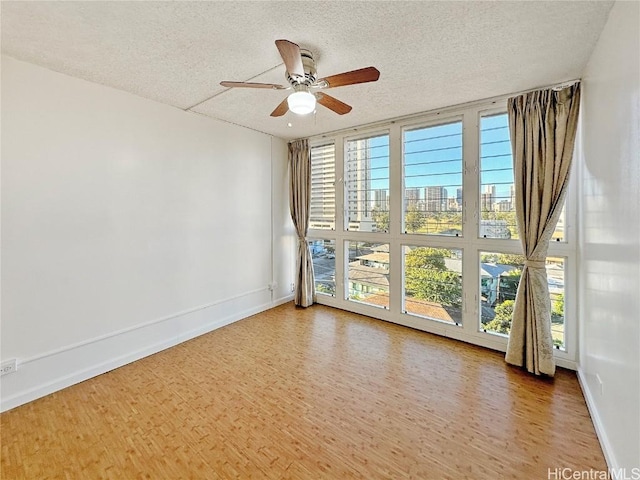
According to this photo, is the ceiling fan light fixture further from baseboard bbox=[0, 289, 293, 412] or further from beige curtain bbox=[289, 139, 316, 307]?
baseboard bbox=[0, 289, 293, 412]

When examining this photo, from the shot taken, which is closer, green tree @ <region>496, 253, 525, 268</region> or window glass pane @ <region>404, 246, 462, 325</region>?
green tree @ <region>496, 253, 525, 268</region>

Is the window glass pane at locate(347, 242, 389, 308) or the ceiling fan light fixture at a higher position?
the ceiling fan light fixture

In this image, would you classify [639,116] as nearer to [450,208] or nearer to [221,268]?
[450,208]

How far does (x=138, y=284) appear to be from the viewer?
2998mm

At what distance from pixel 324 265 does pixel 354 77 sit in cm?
322

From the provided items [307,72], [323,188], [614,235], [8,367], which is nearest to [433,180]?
[323,188]

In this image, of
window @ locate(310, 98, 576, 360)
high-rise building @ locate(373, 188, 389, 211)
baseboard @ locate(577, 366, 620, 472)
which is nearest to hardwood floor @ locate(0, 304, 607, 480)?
baseboard @ locate(577, 366, 620, 472)

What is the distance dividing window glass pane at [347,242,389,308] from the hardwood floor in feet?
3.52

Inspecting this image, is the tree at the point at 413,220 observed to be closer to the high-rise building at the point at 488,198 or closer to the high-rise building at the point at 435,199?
the high-rise building at the point at 435,199

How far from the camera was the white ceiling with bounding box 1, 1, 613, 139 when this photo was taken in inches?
67.0

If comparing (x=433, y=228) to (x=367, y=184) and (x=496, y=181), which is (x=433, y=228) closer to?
(x=496, y=181)

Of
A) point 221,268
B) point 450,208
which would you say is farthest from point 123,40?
point 450,208

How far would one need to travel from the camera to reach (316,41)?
200 centimetres

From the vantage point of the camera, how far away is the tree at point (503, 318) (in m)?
3.07
